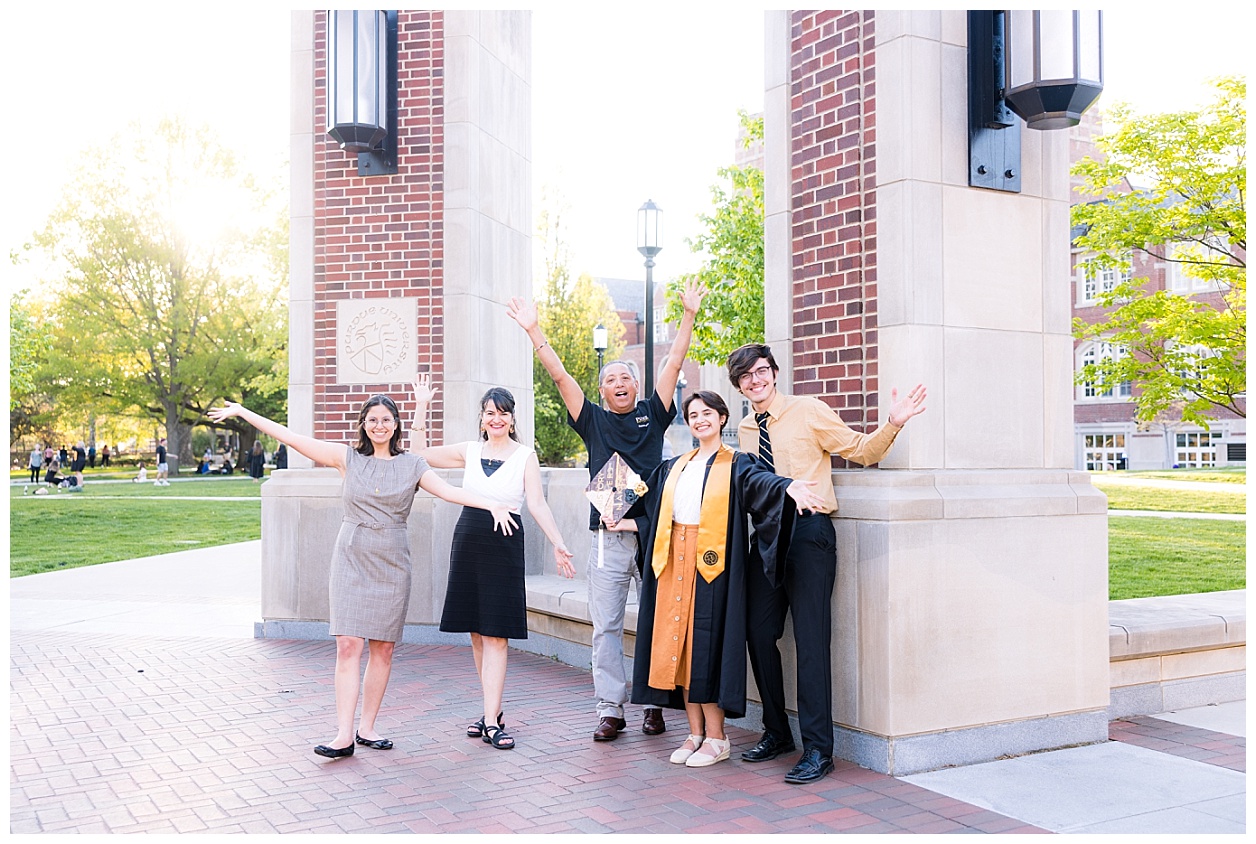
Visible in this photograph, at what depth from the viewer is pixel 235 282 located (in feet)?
143

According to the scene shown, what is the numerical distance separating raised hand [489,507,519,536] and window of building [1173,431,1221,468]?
157 feet

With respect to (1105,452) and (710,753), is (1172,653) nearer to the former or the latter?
(710,753)

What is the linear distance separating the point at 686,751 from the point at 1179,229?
51.1 feet

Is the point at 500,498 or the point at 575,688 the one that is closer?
the point at 500,498

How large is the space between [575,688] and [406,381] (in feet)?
10.7

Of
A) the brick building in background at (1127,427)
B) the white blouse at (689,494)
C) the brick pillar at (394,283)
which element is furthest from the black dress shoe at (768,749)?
the brick building in background at (1127,427)

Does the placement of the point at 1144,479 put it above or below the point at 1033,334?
below

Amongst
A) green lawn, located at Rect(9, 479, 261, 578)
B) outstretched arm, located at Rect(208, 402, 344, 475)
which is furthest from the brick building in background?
outstretched arm, located at Rect(208, 402, 344, 475)

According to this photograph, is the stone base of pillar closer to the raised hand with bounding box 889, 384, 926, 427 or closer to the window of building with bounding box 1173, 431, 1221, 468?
the raised hand with bounding box 889, 384, 926, 427

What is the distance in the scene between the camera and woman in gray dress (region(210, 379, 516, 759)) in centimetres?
554

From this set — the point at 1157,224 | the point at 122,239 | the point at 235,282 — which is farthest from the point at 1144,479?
the point at 122,239

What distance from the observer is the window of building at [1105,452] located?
4962cm

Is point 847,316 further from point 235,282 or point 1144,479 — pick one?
point 235,282

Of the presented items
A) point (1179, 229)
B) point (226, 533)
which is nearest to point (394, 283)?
point (226, 533)
